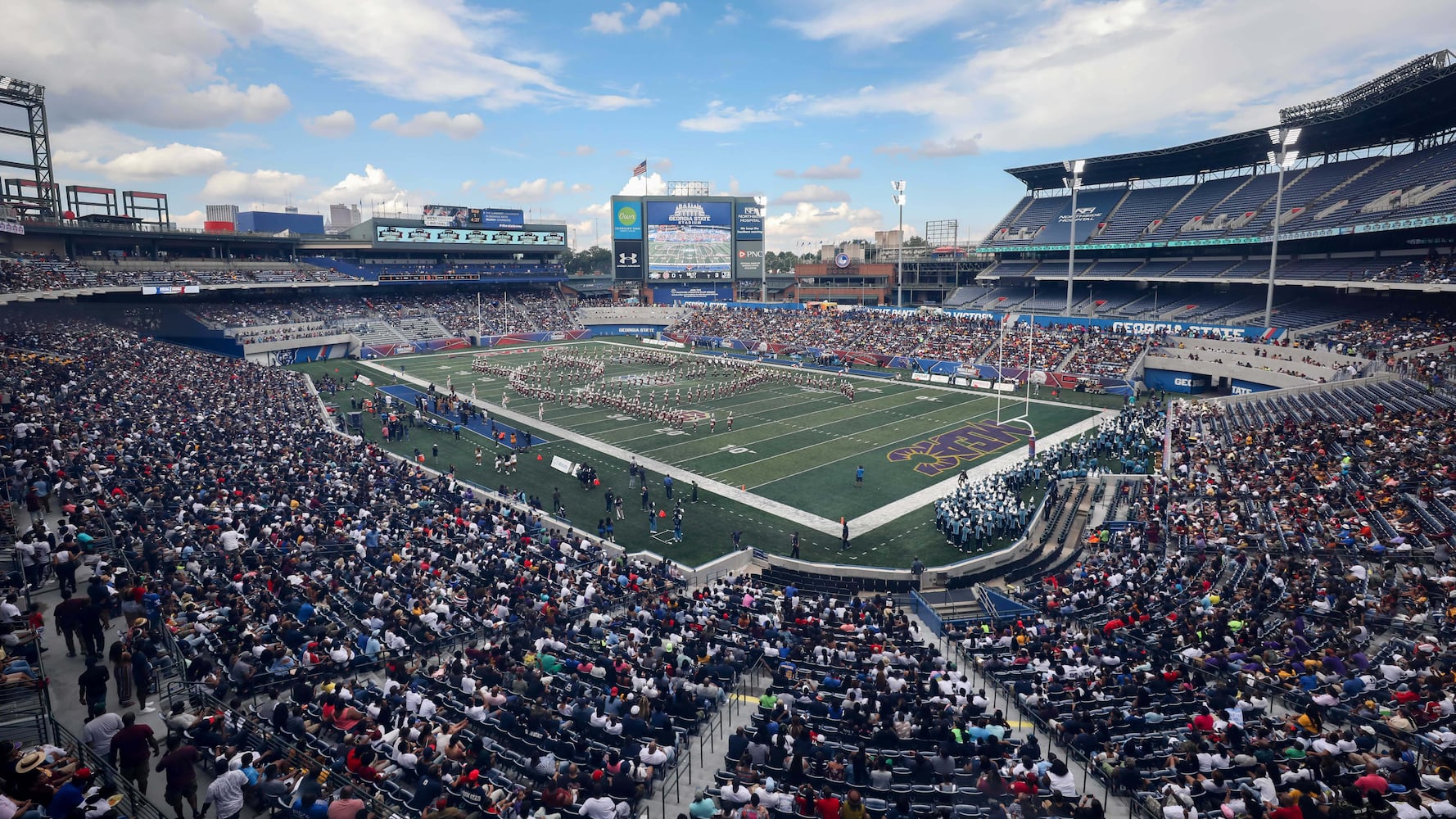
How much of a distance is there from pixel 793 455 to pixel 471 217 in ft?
241

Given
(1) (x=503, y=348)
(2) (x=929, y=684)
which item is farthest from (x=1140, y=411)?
(1) (x=503, y=348)

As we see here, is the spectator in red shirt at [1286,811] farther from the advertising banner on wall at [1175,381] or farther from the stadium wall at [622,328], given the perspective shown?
the stadium wall at [622,328]

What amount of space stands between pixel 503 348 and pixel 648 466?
47.8 metres

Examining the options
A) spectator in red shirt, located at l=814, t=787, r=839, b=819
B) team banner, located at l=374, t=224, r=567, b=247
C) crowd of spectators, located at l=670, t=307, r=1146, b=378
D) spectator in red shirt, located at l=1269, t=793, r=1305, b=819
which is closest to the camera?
spectator in red shirt, located at l=1269, t=793, r=1305, b=819

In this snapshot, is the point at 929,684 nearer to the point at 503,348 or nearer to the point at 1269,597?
the point at 1269,597

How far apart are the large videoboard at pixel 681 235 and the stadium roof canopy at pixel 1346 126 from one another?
41.4 m

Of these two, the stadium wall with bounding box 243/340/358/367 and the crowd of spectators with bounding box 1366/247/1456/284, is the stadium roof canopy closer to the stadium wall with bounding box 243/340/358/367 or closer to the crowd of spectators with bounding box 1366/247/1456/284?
the crowd of spectators with bounding box 1366/247/1456/284

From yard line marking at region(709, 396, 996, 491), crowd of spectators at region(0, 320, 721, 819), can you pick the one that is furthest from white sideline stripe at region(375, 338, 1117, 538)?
crowd of spectators at region(0, 320, 721, 819)

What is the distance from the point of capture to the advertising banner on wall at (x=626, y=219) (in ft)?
306

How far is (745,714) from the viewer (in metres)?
12.5

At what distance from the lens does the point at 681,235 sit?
94688 mm

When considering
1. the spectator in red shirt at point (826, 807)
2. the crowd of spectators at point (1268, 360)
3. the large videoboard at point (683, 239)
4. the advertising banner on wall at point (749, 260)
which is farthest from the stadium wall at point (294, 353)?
the crowd of spectators at point (1268, 360)

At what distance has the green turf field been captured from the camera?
2495 centimetres

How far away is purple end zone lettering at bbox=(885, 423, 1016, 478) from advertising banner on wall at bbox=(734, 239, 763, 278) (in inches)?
2363
